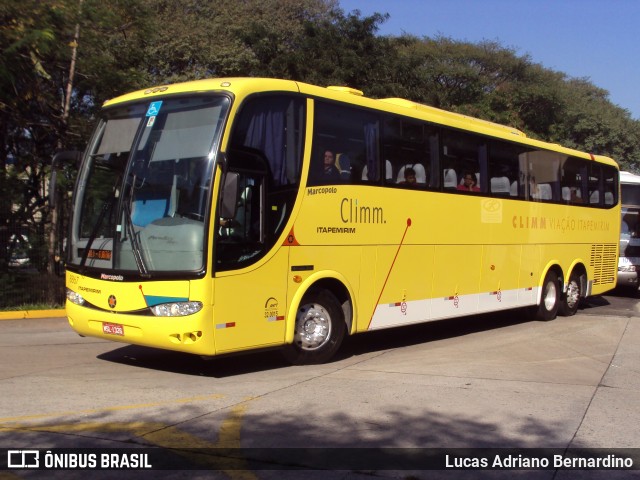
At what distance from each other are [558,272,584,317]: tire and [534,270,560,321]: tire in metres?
0.38

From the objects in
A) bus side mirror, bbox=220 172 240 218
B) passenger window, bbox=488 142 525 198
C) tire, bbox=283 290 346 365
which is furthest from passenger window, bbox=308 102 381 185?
passenger window, bbox=488 142 525 198

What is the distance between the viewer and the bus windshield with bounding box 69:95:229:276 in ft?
25.5

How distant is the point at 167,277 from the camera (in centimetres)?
774

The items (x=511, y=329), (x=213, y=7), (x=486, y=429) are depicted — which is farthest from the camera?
(x=213, y=7)

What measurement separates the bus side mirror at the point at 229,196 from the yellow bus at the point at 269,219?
15 millimetres

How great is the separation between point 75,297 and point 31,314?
16.9 ft

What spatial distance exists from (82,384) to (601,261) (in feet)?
42.6

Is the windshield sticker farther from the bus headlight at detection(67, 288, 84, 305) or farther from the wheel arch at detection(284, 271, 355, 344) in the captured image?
the wheel arch at detection(284, 271, 355, 344)

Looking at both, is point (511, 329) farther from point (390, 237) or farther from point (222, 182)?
point (222, 182)

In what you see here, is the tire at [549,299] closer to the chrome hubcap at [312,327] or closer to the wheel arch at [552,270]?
the wheel arch at [552,270]

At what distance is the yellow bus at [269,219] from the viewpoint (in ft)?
25.6

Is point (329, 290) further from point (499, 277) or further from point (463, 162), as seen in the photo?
point (499, 277)

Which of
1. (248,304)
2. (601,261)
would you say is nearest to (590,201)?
(601,261)

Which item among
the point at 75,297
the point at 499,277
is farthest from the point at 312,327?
the point at 499,277
